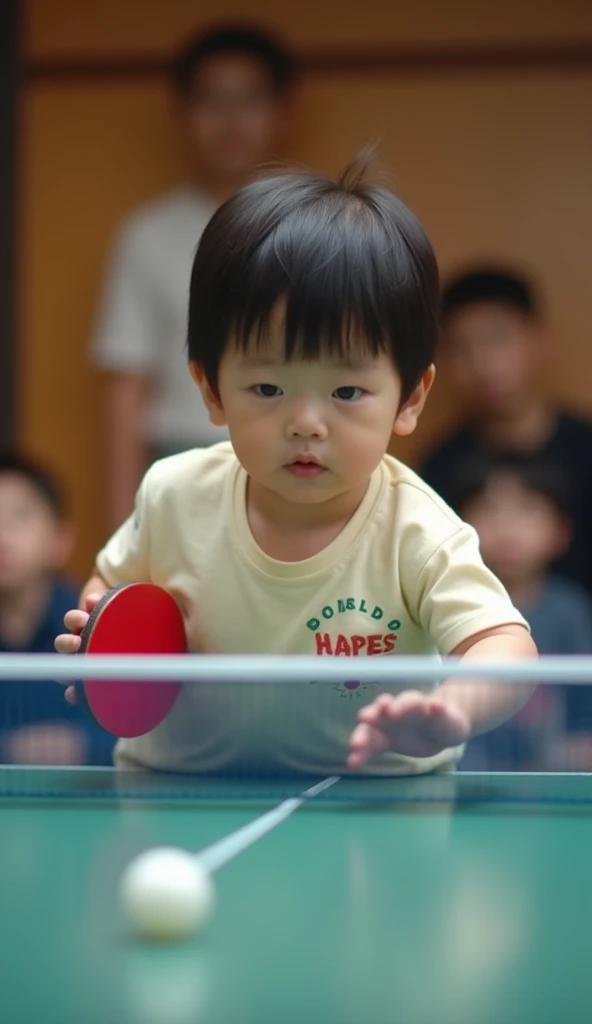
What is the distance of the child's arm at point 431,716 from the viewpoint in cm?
104

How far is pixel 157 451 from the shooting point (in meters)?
3.02

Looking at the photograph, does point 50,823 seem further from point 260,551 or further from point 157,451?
point 157,451

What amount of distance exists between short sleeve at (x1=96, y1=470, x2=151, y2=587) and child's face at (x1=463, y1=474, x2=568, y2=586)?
3.84ft

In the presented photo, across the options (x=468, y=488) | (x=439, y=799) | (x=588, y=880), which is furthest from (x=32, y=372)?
(x=588, y=880)

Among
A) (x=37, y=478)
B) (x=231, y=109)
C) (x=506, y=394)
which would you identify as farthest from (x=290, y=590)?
(x=231, y=109)

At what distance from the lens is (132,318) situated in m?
3.01

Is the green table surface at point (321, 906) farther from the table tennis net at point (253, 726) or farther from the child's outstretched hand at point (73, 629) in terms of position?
the child's outstretched hand at point (73, 629)

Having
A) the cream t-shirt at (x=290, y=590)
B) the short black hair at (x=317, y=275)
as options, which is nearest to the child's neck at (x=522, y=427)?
the cream t-shirt at (x=290, y=590)

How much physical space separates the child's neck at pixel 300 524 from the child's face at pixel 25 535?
3.70 feet

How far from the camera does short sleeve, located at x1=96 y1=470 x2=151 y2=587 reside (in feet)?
5.08

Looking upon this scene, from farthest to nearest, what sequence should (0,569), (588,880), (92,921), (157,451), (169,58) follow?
(169,58), (157,451), (0,569), (588,880), (92,921)

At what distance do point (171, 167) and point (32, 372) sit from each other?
1.84 ft

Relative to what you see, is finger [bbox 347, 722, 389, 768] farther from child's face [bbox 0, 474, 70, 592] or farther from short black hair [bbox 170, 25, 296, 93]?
short black hair [bbox 170, 25, 296, 93]

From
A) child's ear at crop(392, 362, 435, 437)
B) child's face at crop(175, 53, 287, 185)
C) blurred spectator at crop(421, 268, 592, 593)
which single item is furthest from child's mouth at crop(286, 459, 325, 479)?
child's face at crop(175, 53, 287, 185)
